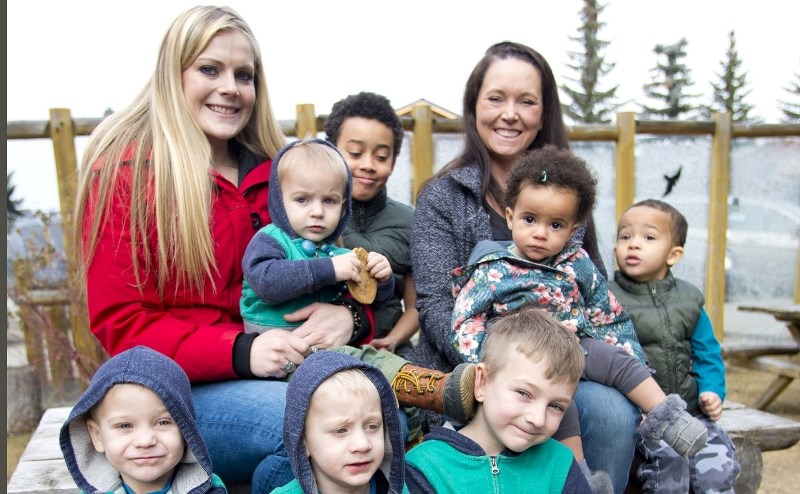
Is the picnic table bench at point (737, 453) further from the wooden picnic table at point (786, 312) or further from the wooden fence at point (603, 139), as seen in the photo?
the wooden picnic table at point (786, 312)

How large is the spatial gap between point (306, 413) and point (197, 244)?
→ 2.53 feet

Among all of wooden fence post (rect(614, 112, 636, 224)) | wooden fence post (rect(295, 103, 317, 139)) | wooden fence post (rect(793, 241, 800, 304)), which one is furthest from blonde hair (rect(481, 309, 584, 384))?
wooden fence post (rect(793, 241, 800, 304))

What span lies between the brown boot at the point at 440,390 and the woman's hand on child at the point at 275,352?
0.31 m

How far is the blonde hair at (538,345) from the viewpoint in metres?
2.03

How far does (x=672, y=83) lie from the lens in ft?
110

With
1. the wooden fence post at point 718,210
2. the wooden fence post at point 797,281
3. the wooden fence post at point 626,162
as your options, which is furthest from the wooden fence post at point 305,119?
the wooden fence post at point 797,281

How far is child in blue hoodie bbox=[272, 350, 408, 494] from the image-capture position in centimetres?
180

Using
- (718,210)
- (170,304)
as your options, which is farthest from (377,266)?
(718,210)

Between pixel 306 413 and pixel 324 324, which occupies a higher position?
pixel 324 324

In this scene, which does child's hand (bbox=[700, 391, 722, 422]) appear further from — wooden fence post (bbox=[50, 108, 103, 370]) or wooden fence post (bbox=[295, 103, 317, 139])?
Answer: wooden fence post (bbox=[50, 108, 103, 370])

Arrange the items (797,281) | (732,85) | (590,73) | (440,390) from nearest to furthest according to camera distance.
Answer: (440,390)
(797,281)
(590,73)
(732,85)

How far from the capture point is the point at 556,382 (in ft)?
6.66

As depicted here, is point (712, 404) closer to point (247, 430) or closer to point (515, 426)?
point (515, 426)

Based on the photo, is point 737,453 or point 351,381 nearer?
point 351,381
